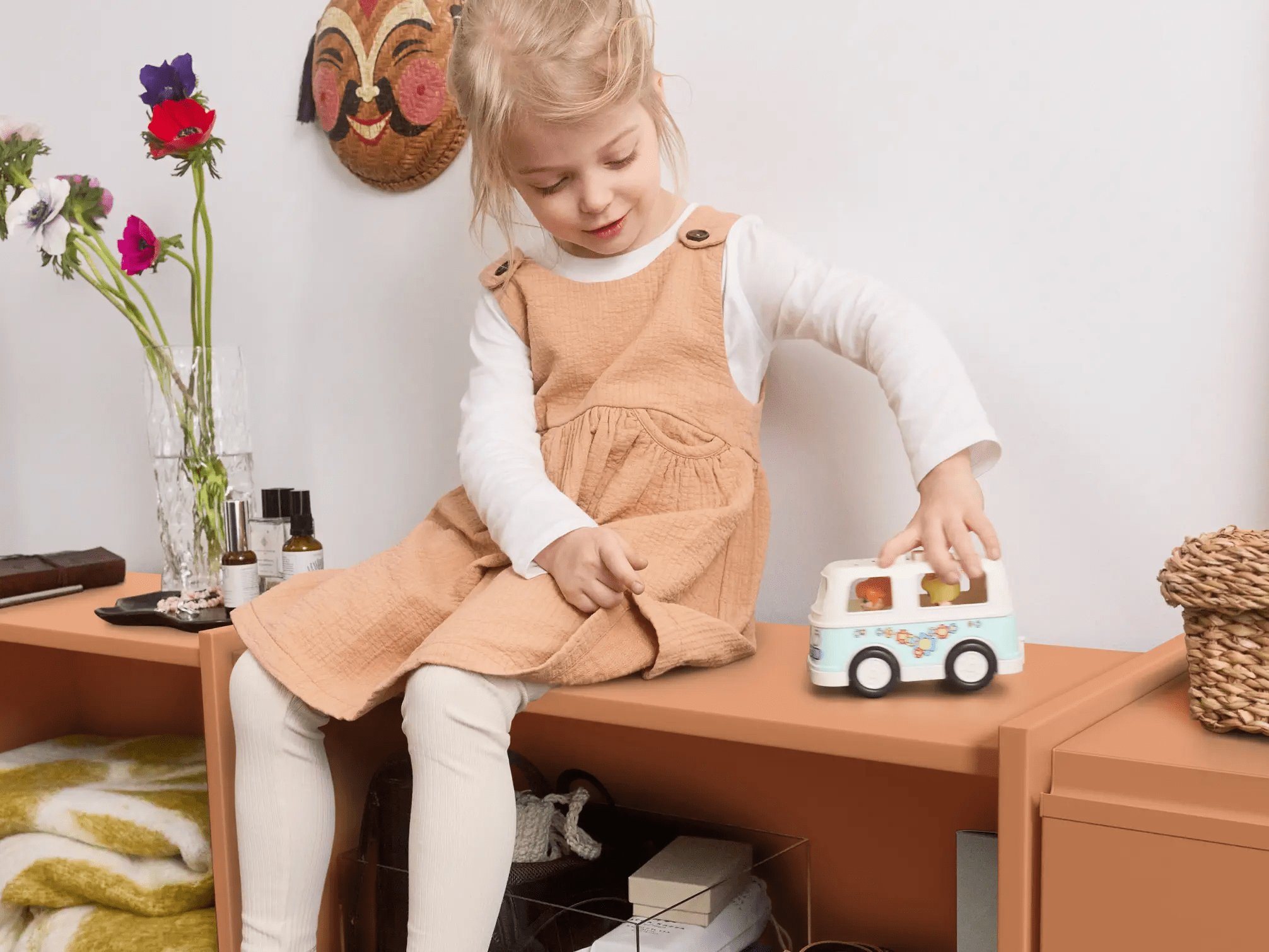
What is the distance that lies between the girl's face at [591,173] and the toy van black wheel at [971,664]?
17.6 inches

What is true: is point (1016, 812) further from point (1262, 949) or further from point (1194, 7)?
point (1194, 7)

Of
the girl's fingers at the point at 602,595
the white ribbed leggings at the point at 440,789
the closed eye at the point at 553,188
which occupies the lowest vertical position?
the white ribbed leggings at the point at 440,789

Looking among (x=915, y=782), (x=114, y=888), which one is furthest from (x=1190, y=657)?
(x=114, y=888)

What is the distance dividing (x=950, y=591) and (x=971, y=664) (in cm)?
5

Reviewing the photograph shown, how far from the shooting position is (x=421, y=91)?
1281 mm

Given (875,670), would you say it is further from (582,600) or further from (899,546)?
(582,600)

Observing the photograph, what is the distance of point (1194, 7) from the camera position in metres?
0.91

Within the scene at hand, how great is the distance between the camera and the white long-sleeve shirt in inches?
35.5

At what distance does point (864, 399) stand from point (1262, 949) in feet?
1.93

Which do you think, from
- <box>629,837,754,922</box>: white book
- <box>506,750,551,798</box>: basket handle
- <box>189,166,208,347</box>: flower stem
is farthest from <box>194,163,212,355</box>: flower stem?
<box>629,837,754,922</box>: white book

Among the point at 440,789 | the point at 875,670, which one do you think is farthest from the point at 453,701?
the point at 875,670

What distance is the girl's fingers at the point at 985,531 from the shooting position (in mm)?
826

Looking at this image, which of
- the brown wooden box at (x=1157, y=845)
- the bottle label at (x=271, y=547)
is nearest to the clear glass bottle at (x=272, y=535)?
the bottle label at (x=271, y=547)

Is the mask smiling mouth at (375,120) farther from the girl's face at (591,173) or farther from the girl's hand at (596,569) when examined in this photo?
the girl's hand at (596,569)
